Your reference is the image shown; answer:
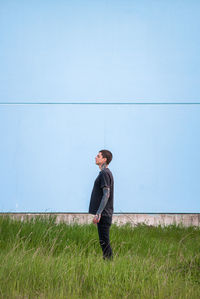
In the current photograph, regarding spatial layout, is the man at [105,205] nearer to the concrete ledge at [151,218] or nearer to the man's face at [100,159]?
the man's face at [100,159]

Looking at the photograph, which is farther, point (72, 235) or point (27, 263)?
point (72, 235)

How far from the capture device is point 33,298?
9.45 feet

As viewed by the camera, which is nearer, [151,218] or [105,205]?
[105,205]

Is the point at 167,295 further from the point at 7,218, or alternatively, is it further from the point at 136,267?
the point at 7,218

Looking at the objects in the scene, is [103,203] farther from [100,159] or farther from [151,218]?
[151,218]

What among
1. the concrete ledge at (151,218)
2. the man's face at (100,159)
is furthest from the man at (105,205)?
the concrete ledge at (151,218)

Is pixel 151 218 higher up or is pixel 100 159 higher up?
pixel 100 159

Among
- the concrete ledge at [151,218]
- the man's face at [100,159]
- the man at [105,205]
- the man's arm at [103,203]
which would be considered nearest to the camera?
the man's arm at [103,203]

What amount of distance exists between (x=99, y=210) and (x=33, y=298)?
5.10 feet

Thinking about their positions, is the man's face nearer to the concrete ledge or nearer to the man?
the man

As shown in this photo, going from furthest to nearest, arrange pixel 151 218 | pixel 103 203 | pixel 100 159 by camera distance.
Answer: pixel 151 218, pixel 100 159, pixel 103 203

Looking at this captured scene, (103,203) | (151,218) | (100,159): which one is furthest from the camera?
A: (151,218)

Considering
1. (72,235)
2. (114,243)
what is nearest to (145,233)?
(114,243)

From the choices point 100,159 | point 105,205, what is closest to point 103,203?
point 105,205
